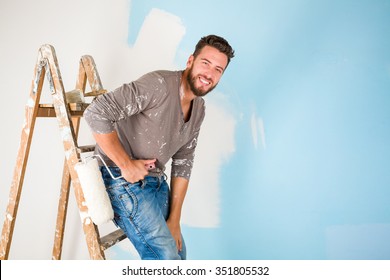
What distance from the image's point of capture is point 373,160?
2.41 metres

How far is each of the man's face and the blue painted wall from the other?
648mm

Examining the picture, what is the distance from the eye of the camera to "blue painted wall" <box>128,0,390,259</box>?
2404 mm

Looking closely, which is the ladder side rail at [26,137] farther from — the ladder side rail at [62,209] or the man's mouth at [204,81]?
the man's mouth at [204,81]

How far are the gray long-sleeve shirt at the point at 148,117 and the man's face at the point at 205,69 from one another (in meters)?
Result: 0.06

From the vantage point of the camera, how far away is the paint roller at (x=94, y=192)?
167cm

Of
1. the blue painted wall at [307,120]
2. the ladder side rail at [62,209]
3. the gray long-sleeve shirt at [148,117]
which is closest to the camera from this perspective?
the gray long-sleeve shirt at [148,117]

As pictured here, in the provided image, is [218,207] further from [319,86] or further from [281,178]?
[319,86]

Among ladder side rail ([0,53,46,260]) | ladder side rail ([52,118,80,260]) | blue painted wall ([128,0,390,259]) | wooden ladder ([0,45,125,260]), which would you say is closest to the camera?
wooden ladder ([0,45,125,260])

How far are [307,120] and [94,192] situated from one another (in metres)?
1.32

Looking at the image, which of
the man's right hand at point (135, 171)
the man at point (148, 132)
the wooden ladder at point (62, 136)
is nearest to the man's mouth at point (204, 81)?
the man at point (148, 132)

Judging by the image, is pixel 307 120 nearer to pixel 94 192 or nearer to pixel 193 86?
pixel 193 86

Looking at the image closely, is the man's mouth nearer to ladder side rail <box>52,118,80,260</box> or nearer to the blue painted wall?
the blue painted wall

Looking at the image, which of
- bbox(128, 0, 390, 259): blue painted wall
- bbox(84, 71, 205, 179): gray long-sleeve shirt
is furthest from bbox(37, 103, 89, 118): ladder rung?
bbox(128, 0, 390, 259): blue painted wall
